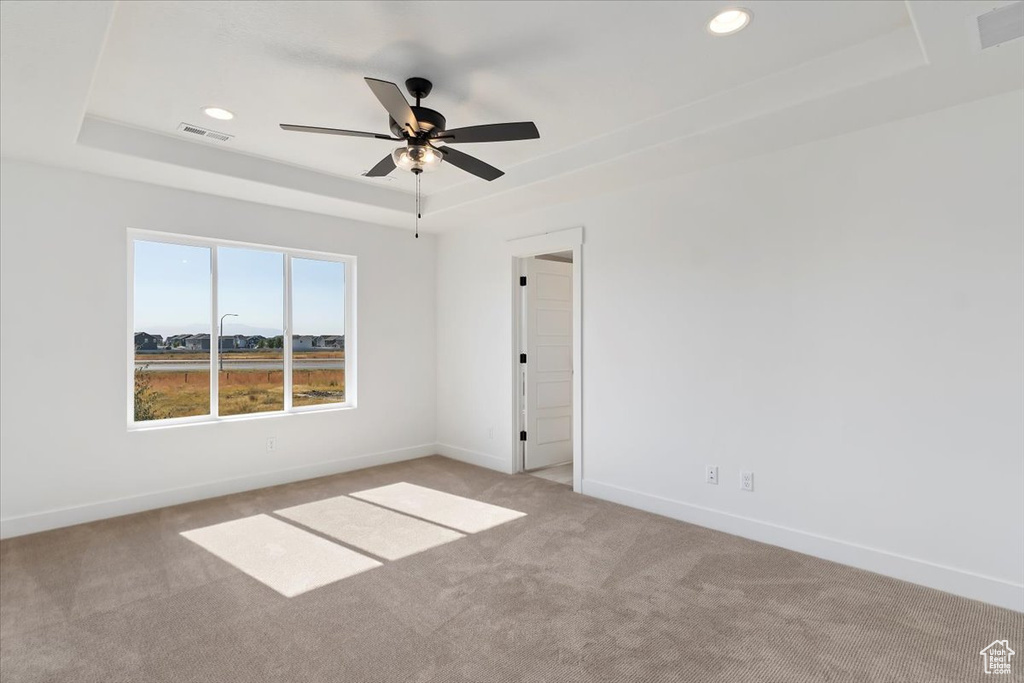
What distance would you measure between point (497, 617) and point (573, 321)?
2718 mm

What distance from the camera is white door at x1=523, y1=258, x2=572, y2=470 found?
17.2 ft

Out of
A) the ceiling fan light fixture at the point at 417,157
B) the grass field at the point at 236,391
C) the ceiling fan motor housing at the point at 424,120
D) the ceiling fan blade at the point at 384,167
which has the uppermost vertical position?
the ceiling fan motor housing at the point at 424,120

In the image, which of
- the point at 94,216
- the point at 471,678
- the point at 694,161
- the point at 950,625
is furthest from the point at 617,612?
the point at 94,216

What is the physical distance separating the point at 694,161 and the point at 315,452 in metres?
4.22

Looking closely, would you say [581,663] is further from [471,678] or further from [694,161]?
[694,161]

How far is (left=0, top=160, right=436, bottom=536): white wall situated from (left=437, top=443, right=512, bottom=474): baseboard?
4.71 feet

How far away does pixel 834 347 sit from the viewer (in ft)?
10.2

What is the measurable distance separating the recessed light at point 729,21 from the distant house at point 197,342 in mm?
4365

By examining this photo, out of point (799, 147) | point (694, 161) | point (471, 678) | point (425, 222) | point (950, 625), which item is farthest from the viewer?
point (425, 222)

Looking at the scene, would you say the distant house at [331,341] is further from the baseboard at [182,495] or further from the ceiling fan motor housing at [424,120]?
the ceiling fan motor housing at [424,120]

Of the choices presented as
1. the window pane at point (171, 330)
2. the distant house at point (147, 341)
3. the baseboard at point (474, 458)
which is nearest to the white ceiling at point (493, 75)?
the window pane at point (171, 330)

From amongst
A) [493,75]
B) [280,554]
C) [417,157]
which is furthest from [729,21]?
[280,554]

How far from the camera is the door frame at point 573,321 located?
448cm

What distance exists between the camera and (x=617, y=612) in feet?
8.25
